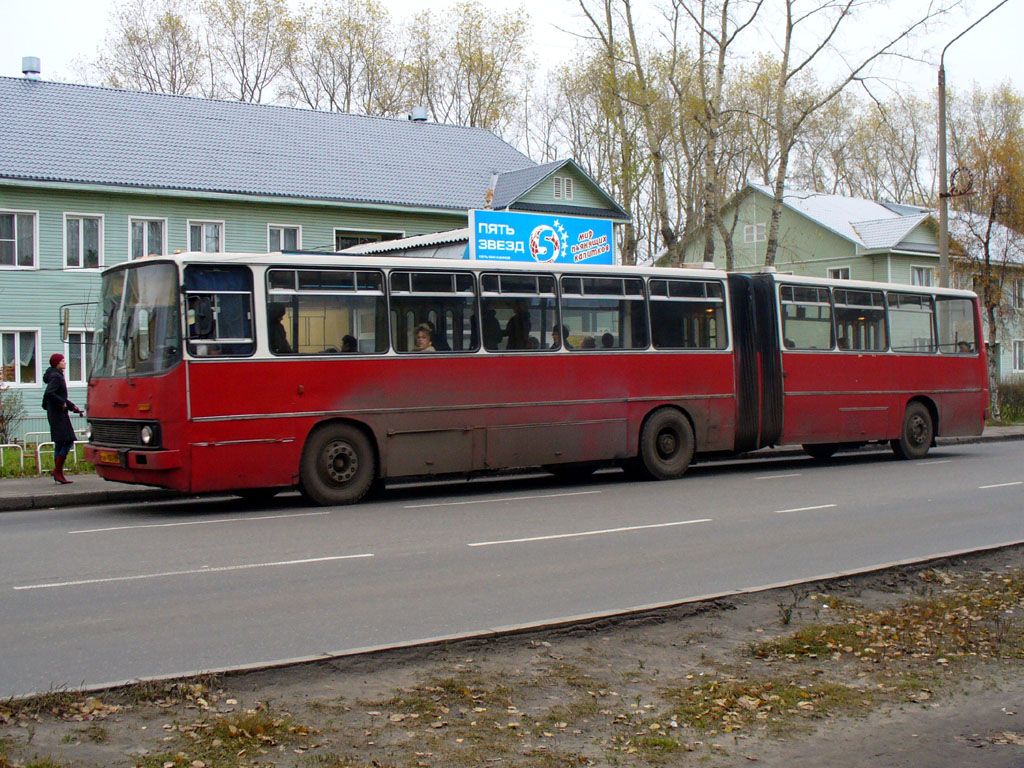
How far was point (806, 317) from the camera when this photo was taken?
69.9ft

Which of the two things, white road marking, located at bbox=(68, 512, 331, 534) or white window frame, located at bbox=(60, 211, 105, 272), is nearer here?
white road marking, located at bbox=(68, 512, 331, 534)

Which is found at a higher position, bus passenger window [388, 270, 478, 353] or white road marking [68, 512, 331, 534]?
bus passenger window [388, 270, 478, 353]

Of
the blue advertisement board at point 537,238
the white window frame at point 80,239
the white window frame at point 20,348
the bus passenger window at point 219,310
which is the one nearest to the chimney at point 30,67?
the white window frame at point 80,239

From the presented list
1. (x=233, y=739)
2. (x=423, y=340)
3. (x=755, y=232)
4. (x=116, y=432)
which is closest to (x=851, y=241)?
(x=755, y=232)

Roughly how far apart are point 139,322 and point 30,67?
964 inches

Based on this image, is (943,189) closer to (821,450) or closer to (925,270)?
(821,450)

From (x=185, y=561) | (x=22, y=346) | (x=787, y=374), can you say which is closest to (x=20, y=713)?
(x=185, y=561)

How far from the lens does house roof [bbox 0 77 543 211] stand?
3284cm

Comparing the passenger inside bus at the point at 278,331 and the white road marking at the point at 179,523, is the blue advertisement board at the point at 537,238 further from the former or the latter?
the white road marking at the point at 179,523

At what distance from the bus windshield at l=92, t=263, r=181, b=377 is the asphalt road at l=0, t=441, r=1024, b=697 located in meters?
1.80

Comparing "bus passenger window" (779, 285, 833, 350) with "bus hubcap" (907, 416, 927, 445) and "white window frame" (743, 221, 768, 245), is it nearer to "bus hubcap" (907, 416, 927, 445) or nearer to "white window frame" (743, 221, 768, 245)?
"bus hubcap" (907, 416, 927, 445)

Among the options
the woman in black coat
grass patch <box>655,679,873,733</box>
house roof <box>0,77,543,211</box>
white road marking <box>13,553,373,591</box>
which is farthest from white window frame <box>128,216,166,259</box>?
grass patch <box>655,679,873,733</box>

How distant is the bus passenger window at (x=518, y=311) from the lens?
56.5 ft

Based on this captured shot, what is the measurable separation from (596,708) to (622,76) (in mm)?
34484
